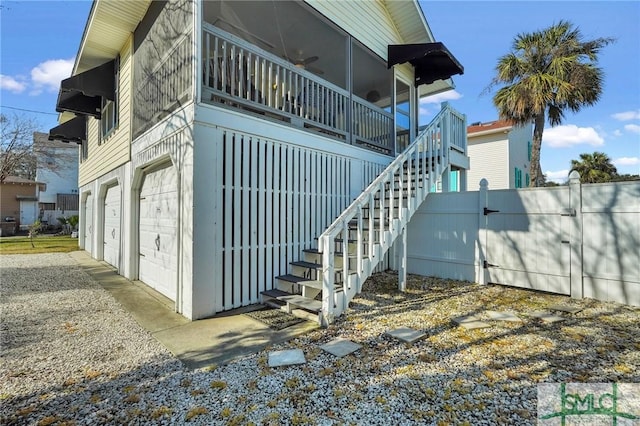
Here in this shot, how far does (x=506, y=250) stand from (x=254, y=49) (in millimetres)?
5955

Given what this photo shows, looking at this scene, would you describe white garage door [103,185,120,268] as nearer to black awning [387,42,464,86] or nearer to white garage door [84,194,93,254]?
white garage door [84,194,93,254]

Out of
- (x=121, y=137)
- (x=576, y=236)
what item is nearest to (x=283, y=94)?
(x=121, y=137)

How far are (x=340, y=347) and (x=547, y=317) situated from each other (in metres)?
3.05

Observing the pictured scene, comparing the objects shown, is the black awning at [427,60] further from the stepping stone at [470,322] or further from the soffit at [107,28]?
the stepping stone at [470,322]

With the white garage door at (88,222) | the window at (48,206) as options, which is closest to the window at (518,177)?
the white garage door at (88,222)

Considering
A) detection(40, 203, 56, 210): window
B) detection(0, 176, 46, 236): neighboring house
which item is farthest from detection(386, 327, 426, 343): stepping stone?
detection(40, 203, 56, 210): window

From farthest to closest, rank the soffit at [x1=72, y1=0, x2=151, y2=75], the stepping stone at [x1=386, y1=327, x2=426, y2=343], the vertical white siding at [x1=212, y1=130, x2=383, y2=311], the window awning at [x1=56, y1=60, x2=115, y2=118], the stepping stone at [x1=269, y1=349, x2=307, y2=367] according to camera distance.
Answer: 1. the window awning at [x1=56, y1=60, x2=115, y2=118]
2. the soffit at [x1=72, y1=0, x2=151, y2=75]
3. the vertical white siding at [x1=212, y1=130, x2=383, y2=311]
4. the stepping stone at [x1=386, y1=327, x2=426, y2=343]
5. the stepping stone at [x1=269, y1=349, x2=307, y2=367]

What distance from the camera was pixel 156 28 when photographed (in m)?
6.00

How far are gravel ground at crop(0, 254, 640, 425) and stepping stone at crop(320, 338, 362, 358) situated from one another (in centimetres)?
8

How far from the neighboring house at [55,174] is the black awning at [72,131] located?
49.3 feet

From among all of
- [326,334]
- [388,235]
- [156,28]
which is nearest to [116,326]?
[326,334]

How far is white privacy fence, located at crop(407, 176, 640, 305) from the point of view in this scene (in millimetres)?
4809

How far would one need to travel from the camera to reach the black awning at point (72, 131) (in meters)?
12.3

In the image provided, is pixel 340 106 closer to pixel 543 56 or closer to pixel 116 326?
pixel 116 326
